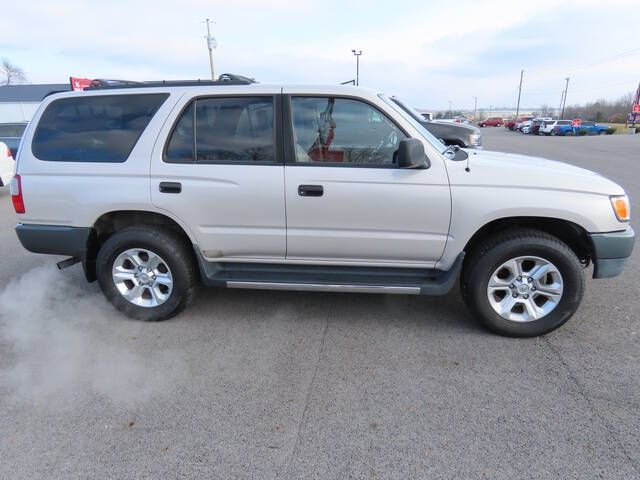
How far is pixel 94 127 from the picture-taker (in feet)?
11.6

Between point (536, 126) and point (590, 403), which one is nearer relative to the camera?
point (590, 403)

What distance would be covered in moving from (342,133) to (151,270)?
2.01m

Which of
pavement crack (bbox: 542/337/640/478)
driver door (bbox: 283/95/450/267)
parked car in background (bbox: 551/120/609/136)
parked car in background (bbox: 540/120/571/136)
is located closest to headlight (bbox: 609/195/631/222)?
pavement crack (bbox: 542/337/640/478)

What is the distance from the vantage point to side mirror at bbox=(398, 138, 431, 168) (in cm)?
302

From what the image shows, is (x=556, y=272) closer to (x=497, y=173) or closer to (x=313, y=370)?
(x=497, y=173)

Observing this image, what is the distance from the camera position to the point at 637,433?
7.75 feet

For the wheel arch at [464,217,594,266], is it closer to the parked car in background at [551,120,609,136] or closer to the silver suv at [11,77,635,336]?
the silver suv at [11,77,635,336]

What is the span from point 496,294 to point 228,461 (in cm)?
237

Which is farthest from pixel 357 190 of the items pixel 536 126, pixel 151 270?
pixel 536 126

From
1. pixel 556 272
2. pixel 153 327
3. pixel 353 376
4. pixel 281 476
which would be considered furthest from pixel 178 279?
pixel 556 272

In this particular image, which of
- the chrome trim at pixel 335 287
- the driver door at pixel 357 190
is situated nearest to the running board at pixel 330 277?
the chrome trim at pixel 335 287

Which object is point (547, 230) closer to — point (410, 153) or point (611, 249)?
point (611, 249)

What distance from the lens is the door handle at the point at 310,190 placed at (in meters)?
3.26

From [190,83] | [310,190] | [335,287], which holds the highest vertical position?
[190,83]
